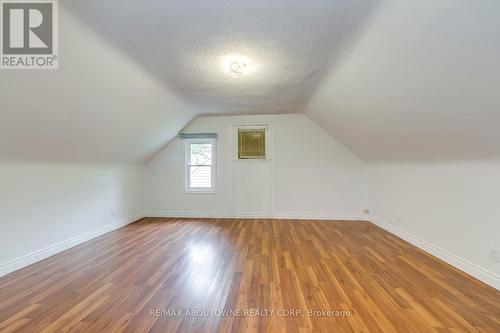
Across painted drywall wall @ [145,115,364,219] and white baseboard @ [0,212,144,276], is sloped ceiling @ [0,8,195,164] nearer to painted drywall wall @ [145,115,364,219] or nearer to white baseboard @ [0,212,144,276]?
white baseboard @ [0,212,144,276]

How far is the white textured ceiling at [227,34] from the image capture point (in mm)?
1693

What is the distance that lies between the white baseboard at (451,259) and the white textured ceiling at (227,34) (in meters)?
2.72

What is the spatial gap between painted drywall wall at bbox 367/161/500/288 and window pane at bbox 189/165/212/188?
12.2ft

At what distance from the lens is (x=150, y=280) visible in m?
2.43

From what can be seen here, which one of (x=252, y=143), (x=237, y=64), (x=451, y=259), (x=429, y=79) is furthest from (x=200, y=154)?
(x=451, y=259)

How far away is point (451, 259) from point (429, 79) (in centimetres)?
229

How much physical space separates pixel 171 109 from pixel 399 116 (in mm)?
3367

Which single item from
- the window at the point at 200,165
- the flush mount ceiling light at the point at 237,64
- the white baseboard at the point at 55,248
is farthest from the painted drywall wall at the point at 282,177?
the flush mount ceiling light at the point at 237,64

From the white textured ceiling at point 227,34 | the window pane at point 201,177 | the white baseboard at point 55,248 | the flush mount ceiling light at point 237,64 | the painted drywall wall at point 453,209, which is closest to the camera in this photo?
the white textured ceiling at point 227,34

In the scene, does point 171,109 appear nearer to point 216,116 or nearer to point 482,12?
point 216,116

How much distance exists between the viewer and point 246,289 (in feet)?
7.30

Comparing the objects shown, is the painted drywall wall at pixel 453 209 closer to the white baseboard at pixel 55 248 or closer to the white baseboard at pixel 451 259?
the white baseboard at pixel 451 259

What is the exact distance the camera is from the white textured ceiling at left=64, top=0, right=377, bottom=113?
1.69m

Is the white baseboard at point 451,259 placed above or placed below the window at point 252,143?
below
